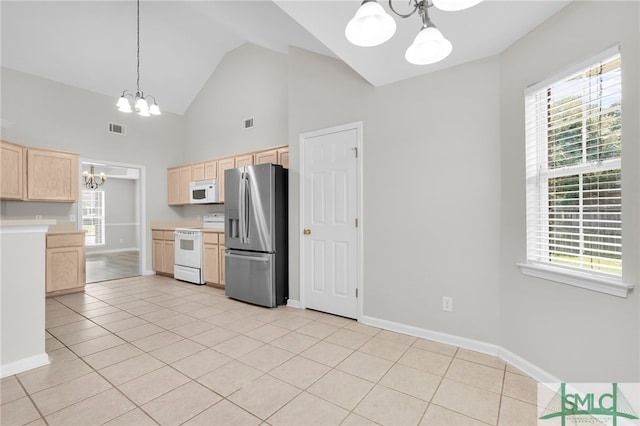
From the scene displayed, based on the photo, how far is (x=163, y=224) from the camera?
6.04m

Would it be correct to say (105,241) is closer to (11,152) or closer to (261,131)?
→ (11,152)

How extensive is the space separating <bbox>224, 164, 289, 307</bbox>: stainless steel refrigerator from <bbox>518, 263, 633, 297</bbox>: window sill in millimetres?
2591

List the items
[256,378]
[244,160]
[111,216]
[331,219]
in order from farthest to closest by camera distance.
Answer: [111,216] < [244,160] < [331,219] < [256,378]

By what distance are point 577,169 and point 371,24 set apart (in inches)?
65.4

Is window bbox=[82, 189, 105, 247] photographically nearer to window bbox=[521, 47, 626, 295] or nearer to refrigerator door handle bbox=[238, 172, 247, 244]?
refrigerator door handle bbox=[238, 172, 247, 244]

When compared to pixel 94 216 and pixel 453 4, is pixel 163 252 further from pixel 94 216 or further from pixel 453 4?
pixel 453 4

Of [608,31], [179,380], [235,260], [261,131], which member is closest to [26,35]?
[261,131]

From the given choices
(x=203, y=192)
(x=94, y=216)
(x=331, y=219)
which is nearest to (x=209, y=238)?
(x=203, y=192)

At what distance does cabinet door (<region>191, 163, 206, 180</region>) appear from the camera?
5598mm

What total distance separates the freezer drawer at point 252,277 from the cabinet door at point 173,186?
260cm

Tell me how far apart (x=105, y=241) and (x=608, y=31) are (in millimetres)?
11509

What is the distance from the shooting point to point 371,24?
1239mm

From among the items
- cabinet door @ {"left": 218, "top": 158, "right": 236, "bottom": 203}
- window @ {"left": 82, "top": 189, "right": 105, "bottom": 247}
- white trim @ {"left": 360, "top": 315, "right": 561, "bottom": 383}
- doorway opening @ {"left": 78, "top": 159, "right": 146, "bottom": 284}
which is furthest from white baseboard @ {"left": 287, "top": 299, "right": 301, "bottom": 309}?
window @ {"left": 82, "top": 189, "right": 105, "bottom": 247}

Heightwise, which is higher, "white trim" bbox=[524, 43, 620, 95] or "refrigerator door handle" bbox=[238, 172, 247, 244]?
"white trim" bbox=[524, 43, 620, 95]
